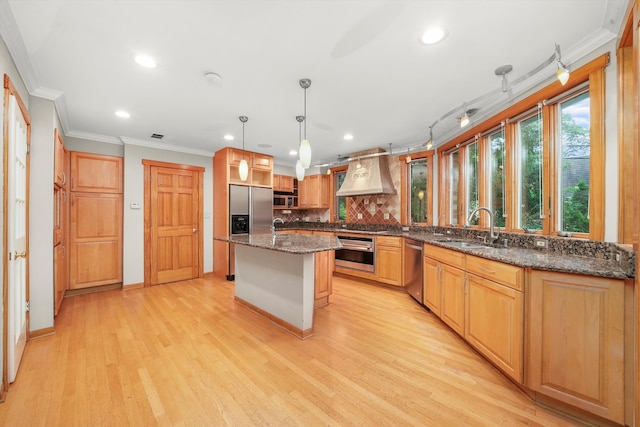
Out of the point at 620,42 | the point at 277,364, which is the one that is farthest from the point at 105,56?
the point at 620,42

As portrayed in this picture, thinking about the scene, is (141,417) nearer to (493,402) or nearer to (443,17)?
(493,402)

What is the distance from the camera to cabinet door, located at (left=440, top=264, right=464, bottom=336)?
2.30 m

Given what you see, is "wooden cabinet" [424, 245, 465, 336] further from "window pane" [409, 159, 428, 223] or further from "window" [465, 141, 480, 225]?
"window pane" [409, 159, 428, 223]

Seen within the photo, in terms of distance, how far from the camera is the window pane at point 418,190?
4.38m

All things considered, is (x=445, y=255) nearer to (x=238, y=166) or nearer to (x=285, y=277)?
(x=285, y=277)

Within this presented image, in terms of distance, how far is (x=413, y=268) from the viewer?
11.3 feet

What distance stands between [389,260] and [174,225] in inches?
150

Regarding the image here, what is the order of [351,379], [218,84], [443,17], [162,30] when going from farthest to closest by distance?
[218,84] → [351,379] → [162,30] → [443,17]

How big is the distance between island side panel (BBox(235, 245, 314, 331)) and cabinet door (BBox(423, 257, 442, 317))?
1407 millimetres

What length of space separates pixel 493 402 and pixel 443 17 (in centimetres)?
247

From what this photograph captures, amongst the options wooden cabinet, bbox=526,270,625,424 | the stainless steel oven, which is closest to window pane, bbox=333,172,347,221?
the stainless steel oven

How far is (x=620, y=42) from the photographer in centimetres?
159

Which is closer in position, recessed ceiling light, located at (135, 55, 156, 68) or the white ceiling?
the white ceiling

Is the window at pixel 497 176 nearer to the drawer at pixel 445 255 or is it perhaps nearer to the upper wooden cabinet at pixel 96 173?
the drawer at pixel 445 255
